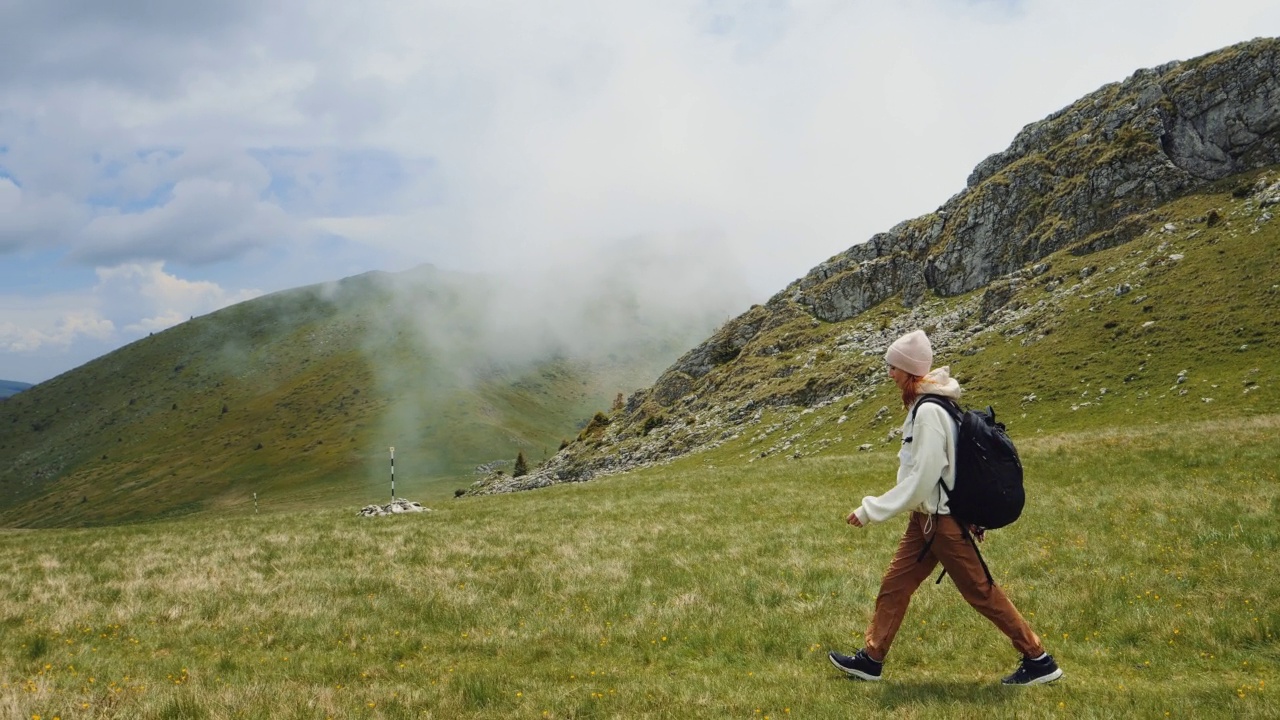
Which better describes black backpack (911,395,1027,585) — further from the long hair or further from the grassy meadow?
the grassy meadow

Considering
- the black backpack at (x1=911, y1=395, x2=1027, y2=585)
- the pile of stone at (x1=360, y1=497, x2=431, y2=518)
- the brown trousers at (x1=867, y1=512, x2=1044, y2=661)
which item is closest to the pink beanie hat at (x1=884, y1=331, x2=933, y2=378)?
the black backpack at (x1=911, y1=395, x2=1027, y2=585)

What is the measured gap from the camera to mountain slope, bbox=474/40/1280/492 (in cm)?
5416

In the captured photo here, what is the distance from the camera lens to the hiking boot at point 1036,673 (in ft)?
24.2

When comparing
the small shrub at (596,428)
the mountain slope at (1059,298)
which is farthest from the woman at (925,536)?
the small shrub at (596,428)

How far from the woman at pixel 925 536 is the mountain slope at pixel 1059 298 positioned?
1822 inches

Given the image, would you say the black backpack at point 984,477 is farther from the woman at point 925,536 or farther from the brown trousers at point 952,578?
the brown trousers at point 952,578

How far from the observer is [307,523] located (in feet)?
81.2

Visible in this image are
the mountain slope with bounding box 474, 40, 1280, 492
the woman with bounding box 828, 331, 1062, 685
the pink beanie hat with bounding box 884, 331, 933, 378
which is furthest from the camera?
the mountain slope with bounding box 474, 40, 1280, 492

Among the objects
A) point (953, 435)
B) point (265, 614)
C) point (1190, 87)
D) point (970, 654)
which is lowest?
point (970, 654)

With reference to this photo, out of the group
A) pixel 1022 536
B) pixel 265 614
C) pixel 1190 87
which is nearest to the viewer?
pixel 265 614

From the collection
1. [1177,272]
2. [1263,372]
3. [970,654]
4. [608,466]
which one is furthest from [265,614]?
[608,466]

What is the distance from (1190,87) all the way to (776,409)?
7699cm

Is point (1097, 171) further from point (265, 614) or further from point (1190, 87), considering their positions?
point (265, 614)

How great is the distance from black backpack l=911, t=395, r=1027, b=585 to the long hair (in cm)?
62
